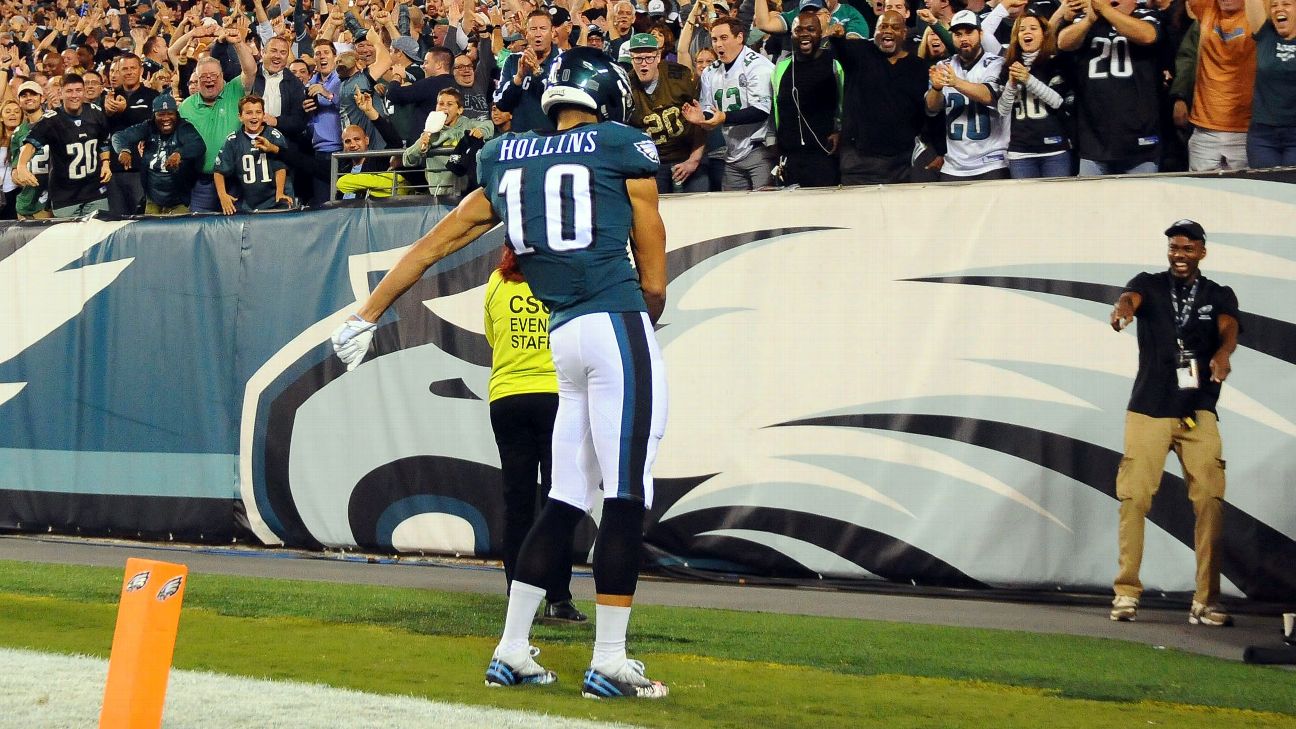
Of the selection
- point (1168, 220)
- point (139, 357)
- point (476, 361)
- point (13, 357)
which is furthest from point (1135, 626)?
point (13, 357)

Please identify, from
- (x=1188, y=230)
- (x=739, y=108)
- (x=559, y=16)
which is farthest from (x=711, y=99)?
(x=1188, y=230)

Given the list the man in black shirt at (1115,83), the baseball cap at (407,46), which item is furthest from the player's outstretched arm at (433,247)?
the baseball cap at (407,46)

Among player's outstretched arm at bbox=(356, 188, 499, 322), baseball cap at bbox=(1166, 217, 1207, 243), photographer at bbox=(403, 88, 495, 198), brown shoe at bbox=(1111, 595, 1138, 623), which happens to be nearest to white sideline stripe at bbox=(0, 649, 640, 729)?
player's outstretched arm at bbox=(356, 188, 499, 322)

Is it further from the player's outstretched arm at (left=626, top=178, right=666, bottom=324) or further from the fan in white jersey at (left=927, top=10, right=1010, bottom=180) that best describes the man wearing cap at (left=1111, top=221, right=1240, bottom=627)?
the player's outstretched arm at (left=626, top=178, right=666, bottom=324)

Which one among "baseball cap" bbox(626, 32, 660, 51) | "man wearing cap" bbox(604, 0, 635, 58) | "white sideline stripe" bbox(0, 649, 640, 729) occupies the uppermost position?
"man wearing cap" bbox(604, 0, 635, 58)

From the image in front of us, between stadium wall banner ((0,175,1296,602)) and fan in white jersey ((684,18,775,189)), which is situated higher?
fan in white jersey ((684,18,775,189))

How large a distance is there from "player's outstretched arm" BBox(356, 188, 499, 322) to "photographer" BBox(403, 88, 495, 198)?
519 centimetres

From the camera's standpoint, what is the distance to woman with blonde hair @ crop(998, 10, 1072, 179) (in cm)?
867

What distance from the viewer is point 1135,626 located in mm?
7293

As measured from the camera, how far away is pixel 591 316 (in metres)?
4.79

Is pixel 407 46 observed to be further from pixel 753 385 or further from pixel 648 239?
pixel 648 239

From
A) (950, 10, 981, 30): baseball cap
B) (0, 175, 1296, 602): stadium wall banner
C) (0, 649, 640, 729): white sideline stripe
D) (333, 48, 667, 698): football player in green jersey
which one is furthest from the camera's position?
(950, 10, 981, 30): baseball cap

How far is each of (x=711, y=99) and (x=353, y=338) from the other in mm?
5648

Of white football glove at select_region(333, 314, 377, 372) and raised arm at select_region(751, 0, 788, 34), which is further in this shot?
raised arm at select_region(751, 0, 788, 34)
